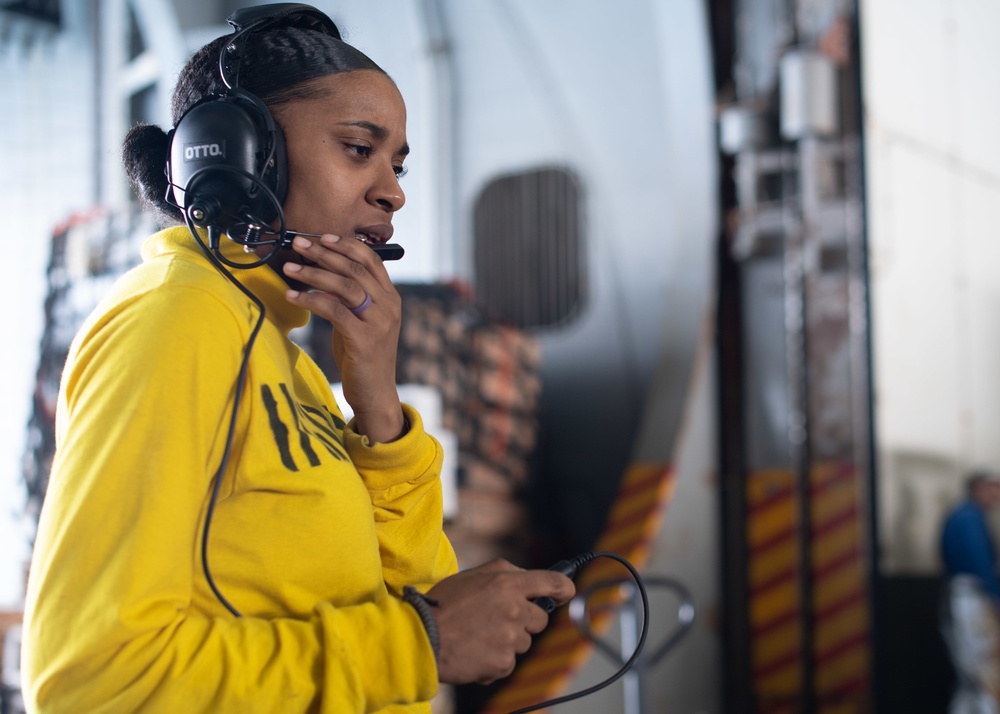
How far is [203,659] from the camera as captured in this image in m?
0.55

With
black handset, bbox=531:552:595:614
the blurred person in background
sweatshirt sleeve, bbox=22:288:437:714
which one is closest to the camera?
sweatshirt sleeve, bbox=22:288:437:714

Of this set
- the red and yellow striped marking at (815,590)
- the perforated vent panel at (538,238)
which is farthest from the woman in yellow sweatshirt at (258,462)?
the perforated vent panel at (538,238)

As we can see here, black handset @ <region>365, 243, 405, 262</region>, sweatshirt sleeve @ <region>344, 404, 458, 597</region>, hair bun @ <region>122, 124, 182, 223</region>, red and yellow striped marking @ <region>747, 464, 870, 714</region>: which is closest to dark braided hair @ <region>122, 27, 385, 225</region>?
hair bun @ <region>122, 124, 182, 223</region>

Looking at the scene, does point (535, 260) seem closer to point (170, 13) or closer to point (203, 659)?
point (170, 13)

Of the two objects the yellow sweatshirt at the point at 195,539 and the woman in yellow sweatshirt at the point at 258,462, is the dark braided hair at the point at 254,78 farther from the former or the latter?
the yellow sweatshirt at the point at 195,539

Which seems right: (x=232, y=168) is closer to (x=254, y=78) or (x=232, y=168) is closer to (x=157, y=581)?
(x=254, y=78)

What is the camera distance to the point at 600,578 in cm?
284

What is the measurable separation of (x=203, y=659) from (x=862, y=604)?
2737mm

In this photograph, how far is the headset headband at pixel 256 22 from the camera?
725 mm

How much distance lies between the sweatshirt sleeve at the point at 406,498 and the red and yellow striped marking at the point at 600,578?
1824 mm

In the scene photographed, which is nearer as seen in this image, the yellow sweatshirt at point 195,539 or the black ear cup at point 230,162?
the yellow sweatshirt at point 195,539

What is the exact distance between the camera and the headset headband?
73cm

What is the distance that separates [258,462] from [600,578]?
7.69 feet

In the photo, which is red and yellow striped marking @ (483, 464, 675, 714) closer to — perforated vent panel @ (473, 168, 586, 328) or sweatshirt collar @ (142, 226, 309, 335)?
perforated vent panel @ (473, 168, 586, 328)
